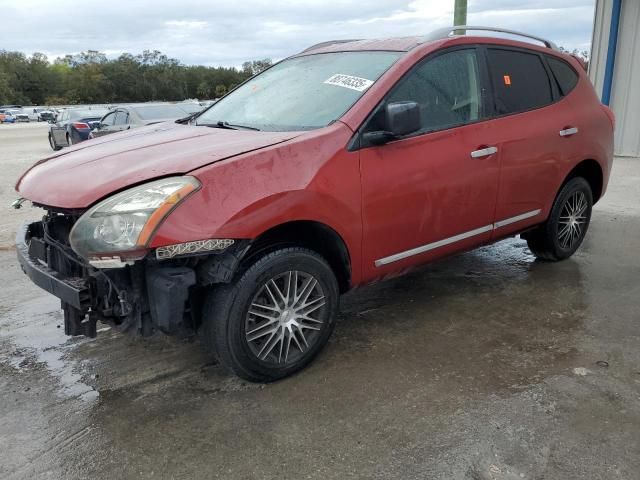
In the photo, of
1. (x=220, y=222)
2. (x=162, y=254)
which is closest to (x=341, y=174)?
(x=220, y=222)

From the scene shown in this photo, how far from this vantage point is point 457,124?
369 cm

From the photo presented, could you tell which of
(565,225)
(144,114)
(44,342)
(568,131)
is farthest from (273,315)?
(144,114)

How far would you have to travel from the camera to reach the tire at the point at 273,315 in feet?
9.27

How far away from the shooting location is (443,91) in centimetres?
368

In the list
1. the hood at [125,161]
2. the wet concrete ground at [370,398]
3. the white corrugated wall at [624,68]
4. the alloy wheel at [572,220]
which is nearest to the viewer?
the wet concrete ground at [370,398]

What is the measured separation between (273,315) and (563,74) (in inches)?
129

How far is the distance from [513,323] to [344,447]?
177 centimetres

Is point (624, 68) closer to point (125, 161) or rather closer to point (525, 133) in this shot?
point (525, 133)

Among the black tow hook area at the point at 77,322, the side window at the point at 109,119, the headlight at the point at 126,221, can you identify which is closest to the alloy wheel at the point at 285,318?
the headlight at the point at 126,221

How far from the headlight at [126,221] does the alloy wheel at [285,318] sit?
648mm

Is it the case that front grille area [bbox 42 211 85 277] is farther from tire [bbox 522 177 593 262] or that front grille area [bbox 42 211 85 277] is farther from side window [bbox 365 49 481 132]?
tire [bbox 522 177 593 262]

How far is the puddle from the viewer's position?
10.5 ft

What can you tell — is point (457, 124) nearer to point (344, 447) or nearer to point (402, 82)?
point (402, 82)

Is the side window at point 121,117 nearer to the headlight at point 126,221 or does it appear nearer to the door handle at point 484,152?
the door handle at point 484,152
